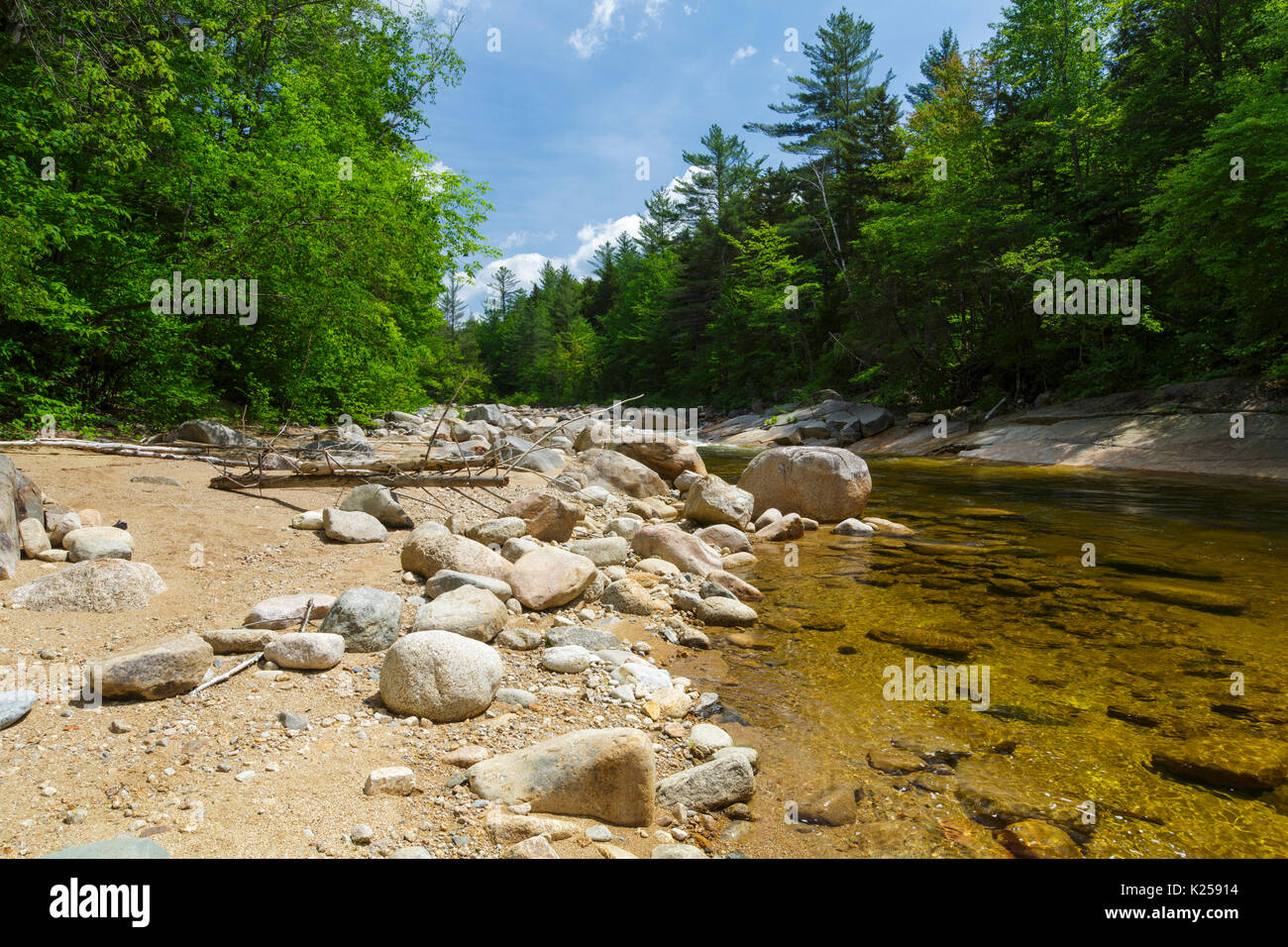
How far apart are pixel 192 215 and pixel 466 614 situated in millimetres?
12386

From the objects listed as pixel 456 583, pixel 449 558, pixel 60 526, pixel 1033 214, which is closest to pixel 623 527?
pixel 449 558

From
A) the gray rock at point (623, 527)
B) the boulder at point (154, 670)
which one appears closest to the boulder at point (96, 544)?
the boulder at point (154, 670)

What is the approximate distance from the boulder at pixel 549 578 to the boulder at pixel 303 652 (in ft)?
5.08

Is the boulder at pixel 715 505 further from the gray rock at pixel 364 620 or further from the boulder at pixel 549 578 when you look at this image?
the gray rock at pixel 364 620

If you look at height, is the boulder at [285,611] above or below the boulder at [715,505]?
below

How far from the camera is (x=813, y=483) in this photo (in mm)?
9359

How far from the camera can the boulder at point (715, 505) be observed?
28.2 ft

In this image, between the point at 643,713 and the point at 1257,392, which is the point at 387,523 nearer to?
the point at 643,713

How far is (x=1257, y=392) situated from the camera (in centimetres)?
1428

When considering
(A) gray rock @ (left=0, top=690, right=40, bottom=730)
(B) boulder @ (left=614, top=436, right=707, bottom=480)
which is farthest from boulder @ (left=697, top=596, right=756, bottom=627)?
(B) boulder @ (left=614, top=436, right=707, bottom=480)

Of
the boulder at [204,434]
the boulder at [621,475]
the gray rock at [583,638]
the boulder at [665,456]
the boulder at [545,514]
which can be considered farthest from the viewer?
the boulder at [665,456]

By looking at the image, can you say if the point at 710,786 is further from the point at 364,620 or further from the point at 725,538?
the point at 725,538
